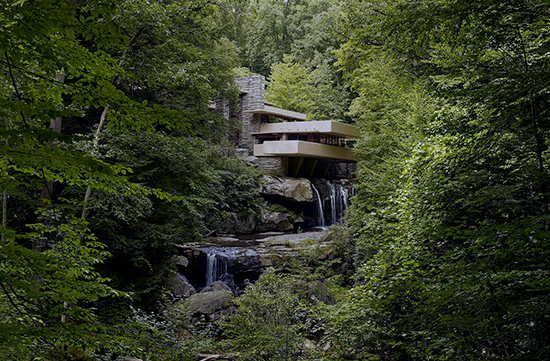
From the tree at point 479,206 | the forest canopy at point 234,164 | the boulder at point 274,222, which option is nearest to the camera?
the forest canopy at point 234,164

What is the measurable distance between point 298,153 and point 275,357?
1642 cm

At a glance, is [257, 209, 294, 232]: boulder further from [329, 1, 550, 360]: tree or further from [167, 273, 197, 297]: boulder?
[329, 1, 550, 360]: tree

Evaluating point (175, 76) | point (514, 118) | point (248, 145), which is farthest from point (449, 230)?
point (248, 145)

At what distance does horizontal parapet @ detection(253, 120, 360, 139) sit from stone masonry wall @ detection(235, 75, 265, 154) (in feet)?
1.96

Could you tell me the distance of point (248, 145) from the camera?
80.5 ft

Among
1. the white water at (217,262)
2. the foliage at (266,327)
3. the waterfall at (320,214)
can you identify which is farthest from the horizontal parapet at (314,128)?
the foliage at (266,327)

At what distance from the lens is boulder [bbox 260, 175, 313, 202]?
2109cm

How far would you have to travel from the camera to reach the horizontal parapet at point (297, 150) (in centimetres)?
2184

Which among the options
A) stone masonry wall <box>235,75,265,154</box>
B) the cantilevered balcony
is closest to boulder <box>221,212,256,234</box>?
the cantilevered balcony

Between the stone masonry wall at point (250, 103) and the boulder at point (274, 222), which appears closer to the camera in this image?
the boulder at point (274, 222)

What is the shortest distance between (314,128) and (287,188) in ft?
13.7

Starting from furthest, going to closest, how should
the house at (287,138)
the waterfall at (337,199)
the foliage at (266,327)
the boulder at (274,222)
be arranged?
1. the house at (287,138)
2. the waterfall at (337,199)
3. the boulder at (274,222)
4. the foliage at (266,327)

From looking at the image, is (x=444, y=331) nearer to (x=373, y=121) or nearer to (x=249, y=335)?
(x=249, y=335)

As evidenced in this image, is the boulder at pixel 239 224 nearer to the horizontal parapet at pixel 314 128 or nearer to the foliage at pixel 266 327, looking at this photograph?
the horizontal parapet at pixel 314 128
